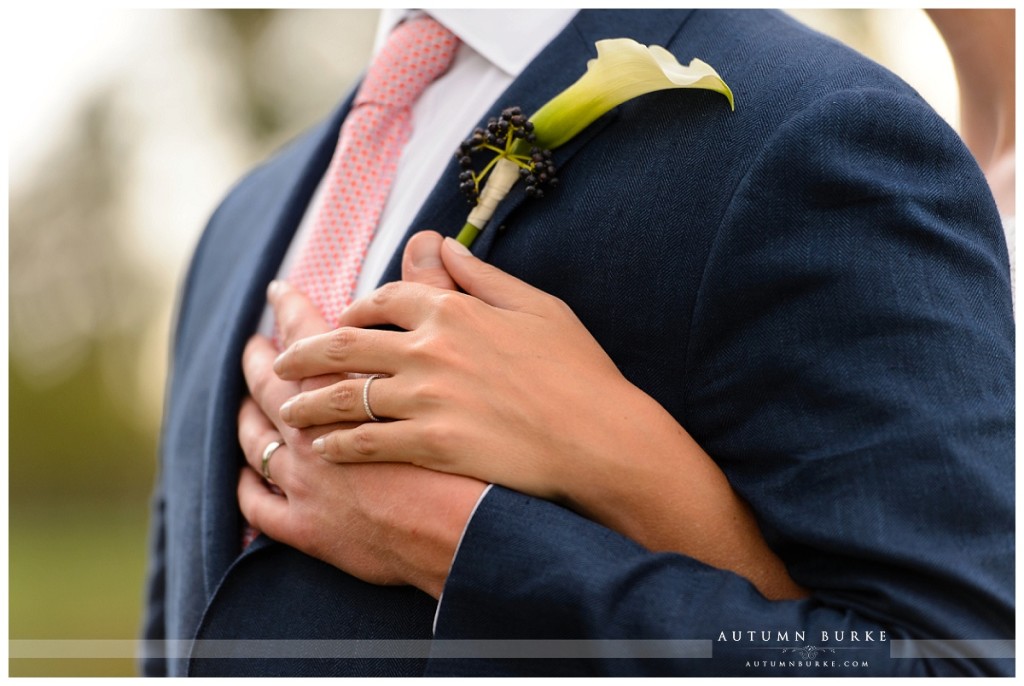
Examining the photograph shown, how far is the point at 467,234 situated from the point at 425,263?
58mm

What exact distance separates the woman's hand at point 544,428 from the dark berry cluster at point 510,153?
0.14 meters

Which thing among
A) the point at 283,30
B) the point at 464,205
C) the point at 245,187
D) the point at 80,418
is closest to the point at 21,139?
the point at 245,187

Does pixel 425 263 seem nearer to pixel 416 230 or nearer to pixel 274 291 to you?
pixel 416 230

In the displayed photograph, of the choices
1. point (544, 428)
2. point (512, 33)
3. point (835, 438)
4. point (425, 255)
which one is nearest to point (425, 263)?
point (425, 255)

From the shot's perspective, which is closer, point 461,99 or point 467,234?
point 467,234

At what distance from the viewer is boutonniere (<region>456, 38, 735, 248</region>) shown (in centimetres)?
87

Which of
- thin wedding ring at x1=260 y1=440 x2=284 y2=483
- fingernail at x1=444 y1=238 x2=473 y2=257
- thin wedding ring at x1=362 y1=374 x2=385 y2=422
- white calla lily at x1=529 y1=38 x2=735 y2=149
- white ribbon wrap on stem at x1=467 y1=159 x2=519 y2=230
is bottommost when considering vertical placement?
thin wedding ring at x1=260 y1=440 x2=284 y2=483

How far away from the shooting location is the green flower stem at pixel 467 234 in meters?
0.95

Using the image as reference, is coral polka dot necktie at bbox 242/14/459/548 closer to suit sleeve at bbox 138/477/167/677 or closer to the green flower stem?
the green flower stem

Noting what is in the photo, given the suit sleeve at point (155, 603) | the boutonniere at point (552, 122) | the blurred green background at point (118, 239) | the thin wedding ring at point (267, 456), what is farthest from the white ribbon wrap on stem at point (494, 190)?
the blurred green background at point (118, 239)

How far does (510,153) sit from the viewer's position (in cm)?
94

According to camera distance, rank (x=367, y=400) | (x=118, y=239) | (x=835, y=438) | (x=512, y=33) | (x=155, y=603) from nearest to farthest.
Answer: (x=835, y=438) → (x=367, y=400) → (x=512, y=33) → (x=155, y=603) → (x=118, y=239)

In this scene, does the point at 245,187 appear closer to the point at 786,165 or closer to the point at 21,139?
the point at 21,139

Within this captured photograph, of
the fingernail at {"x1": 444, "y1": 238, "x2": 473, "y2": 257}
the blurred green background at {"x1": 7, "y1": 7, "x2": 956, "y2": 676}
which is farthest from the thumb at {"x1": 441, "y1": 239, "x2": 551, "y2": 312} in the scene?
the blurred green background at {"x1": 7, "y1": 7, "x2": 956, "y2": 676}
